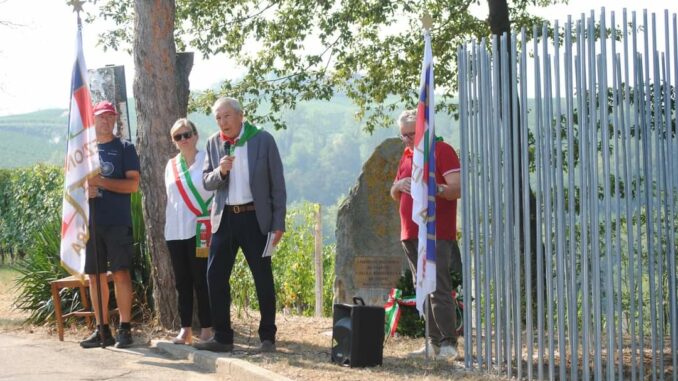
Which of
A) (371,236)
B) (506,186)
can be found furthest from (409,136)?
(371,236)

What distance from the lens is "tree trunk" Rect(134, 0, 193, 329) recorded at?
33.7 feet

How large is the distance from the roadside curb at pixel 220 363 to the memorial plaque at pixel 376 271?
284 centimetres

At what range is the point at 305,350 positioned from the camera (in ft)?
29.8

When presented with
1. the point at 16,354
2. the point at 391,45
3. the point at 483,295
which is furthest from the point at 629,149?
the point at 391,45

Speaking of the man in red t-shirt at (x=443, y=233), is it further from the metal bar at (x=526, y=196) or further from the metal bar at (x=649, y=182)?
the metal bar at (x=649, y=182)

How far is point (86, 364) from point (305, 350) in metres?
1.74

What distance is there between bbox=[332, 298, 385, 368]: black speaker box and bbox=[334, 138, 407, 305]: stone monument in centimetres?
373

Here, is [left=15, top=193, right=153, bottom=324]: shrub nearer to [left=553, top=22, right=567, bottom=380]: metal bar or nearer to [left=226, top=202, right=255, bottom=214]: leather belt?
[left=226, top=202, right=255, bottom=214]: leather belt

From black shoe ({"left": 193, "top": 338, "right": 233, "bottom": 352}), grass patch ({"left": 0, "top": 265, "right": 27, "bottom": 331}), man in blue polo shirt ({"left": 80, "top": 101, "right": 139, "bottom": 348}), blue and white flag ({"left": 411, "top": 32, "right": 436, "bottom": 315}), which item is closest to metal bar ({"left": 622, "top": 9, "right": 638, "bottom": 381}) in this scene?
blue and white flag ({"left": 411, "top": 32, "right": 436, "bottom": 315})

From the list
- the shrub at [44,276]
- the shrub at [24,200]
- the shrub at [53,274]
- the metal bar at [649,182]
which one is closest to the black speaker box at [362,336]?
the metal bar at [649,182]

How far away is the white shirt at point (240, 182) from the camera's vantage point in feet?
28.1

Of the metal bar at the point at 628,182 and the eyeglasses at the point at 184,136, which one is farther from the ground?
the eyeglasses at the point at 184,136

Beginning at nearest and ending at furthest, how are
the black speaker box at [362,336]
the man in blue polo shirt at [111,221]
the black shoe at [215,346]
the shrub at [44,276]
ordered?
1. the black speaker box at [362,336]
2. the black shoe at [215,346]
3. the man in blue polo shirt at [111,221]
4. the shrub at [44,276]

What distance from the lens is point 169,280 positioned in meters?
10.3
